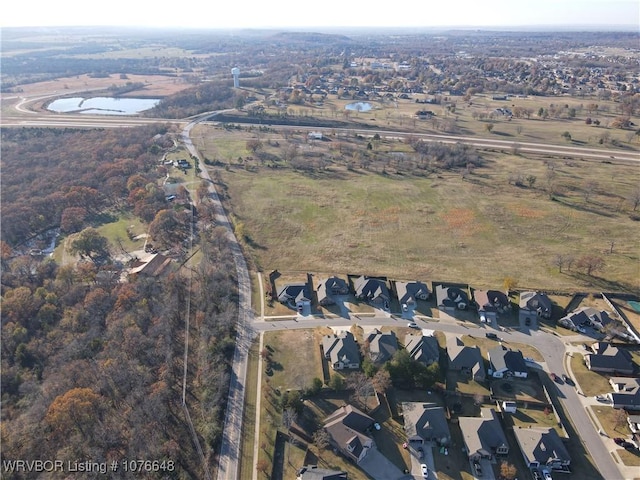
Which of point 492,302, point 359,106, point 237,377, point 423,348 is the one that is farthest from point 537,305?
point 359,106

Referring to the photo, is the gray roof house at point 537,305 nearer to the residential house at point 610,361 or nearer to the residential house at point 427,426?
the residential house at point 610,361

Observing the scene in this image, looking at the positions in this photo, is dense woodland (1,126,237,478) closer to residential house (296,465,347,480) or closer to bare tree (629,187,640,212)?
residential house (296,465,347,480)

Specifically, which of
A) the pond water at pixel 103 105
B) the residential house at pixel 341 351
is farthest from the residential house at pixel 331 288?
the pond water at pixel 103 105

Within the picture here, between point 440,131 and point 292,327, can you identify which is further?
point 440,131

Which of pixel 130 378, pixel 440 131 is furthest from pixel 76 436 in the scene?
pixel 440 131

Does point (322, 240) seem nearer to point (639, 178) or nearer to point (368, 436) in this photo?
point (368, 436)
